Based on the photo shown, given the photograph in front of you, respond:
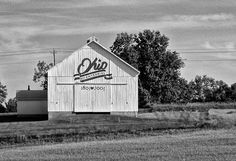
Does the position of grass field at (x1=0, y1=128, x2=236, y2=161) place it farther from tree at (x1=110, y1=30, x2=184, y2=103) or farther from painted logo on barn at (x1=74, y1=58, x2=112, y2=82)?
tree at (x1=110, y1=30, x2=184, y2=103)

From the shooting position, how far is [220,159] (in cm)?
1541

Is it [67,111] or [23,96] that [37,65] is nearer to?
[23,96]

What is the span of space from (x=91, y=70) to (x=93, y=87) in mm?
1850

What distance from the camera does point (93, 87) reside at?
56062 mm

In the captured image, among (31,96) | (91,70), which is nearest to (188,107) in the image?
(91,70)

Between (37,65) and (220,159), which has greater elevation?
(37,65)

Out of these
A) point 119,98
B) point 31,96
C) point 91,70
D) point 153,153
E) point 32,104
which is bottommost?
point 153,153

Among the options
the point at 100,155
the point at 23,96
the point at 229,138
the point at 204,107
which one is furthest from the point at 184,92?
the point at 100,155

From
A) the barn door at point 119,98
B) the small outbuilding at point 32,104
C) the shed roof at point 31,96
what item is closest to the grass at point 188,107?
the barn door at point 119,98

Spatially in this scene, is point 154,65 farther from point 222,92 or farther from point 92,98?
point 222,92

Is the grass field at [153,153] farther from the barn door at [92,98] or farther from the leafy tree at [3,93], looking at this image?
the leafy tree at [3,93]

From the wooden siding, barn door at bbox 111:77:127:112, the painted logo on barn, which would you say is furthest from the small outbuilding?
barn door at bbox 111:77:127:112

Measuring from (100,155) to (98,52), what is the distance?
128 ft

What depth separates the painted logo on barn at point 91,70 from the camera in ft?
183
